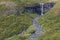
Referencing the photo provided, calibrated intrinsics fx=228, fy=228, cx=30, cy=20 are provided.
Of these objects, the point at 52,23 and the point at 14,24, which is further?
the point at 14,24

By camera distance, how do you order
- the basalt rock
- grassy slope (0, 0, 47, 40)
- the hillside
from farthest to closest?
1. the basalt rock
2. grassy slope (0, 0, 47, 40)
3. the hillside

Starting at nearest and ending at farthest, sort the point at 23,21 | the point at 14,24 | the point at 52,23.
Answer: the point at 52,23 → the point at 14,24 → the point at 23,21

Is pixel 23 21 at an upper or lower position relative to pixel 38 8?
lower

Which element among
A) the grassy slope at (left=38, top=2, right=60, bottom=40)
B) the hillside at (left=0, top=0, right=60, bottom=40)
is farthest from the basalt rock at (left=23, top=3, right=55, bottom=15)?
the grassy slope at (left=38, top=2, right=60, bottom=40)

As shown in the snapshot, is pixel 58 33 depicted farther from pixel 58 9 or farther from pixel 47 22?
pixel 58 9

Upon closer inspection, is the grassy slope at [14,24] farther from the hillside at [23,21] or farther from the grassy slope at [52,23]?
the grassy slope at [52,23]

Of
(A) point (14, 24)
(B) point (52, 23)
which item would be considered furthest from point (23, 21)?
(B) point (52, 23)

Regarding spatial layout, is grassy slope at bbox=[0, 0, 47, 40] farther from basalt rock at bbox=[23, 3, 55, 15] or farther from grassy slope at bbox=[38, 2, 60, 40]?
grassy slope at bbox=[38, 2, 60, 40]

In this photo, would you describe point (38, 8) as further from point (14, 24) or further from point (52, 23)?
point (52, 23)
